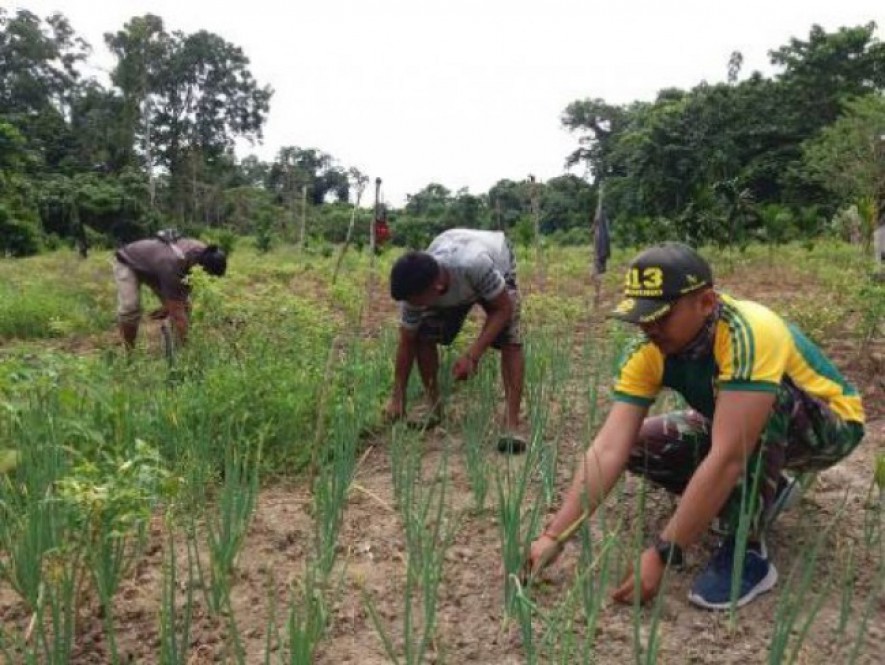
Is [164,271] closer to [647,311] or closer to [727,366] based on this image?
[647,311]

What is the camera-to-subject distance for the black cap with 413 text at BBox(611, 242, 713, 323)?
188cm

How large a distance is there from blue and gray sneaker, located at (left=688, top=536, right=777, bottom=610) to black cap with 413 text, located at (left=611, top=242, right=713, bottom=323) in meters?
0.64

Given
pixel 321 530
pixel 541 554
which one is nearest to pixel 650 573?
pixel 541 554

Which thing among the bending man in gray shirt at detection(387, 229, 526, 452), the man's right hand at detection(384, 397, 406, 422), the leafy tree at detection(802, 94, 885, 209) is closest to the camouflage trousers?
the bending man in gray shirt at detection(387, 229, 526, 452)

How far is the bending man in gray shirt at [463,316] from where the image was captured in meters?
3.43

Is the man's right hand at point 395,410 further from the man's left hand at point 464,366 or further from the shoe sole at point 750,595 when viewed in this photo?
the shoe sole at point 750,595

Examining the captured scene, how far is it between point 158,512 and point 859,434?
2035mm

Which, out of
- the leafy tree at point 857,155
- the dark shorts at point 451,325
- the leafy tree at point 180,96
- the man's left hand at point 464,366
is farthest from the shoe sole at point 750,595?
the leafy tree at point 180,96

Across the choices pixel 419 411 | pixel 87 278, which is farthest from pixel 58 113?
pixel 419 411

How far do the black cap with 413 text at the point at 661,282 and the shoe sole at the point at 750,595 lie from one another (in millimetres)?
704

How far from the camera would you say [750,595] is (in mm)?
2074

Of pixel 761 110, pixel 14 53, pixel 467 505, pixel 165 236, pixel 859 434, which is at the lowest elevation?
pixel 467 505

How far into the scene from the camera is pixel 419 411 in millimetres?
3938

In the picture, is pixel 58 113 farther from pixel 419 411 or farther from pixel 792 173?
pixel 419 411
